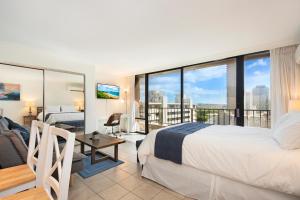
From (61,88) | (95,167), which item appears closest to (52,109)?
(61,88)

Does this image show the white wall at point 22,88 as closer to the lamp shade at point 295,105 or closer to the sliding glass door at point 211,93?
the sliding glass door at point 211,93

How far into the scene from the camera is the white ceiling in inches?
68.9

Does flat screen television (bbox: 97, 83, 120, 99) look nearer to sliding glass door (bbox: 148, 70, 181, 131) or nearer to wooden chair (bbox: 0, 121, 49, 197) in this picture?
sliding glass door (bbox: 148, 70, 181, 131)

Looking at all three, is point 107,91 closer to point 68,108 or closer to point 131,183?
point 68,108

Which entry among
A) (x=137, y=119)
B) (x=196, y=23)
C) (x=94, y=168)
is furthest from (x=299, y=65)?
(x=137, y=119)

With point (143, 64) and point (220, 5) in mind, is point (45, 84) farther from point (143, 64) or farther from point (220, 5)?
point (220, 5)

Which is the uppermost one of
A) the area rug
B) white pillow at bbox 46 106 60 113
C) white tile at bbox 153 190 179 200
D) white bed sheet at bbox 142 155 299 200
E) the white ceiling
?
the white ceiling

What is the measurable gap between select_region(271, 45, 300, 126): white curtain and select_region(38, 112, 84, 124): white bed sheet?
4553 mm

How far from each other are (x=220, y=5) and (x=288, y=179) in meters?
1.87

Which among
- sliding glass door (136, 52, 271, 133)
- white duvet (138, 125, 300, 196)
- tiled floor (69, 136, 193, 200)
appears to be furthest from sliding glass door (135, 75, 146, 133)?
white duvet (138, 125, 300, 196)

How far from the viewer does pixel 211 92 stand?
400 cm

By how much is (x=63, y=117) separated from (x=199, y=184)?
3521mm

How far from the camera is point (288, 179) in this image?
1270 mm

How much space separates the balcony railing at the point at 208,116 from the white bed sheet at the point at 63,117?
2420 mm
